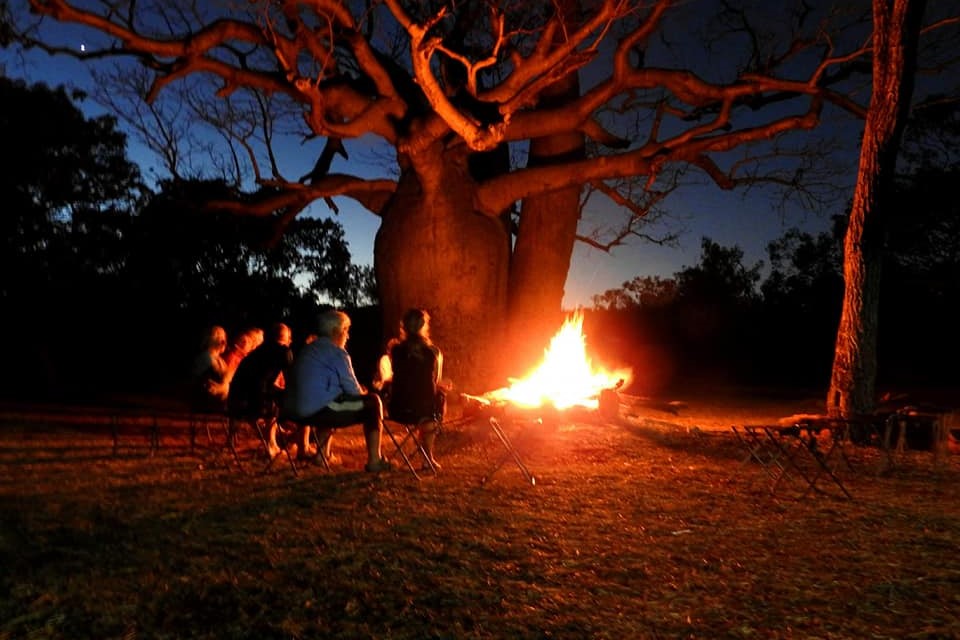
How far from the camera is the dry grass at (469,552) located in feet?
10.8

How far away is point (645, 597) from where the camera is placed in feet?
11.9

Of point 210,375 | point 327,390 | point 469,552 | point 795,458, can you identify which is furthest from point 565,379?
point 469,552

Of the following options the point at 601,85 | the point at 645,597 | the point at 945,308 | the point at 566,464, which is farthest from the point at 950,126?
the point at 645,597

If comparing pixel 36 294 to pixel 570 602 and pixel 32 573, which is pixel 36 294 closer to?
pixel 32 573

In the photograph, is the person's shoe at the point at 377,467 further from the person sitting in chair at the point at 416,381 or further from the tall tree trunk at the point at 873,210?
the tall tree trunk at the point at 873,210

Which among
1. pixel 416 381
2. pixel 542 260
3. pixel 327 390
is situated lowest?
pixel 327 390

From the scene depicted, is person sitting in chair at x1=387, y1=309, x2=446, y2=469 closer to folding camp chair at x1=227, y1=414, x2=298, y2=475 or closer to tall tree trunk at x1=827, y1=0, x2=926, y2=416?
folding camp chair at x1=227, y1=414, x2=298, y2=475

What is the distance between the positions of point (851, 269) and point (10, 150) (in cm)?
1465

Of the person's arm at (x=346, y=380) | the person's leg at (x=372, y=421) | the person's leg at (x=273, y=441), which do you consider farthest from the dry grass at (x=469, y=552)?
the person's arm at (x=346, y=380)

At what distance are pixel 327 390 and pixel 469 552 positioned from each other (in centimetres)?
238

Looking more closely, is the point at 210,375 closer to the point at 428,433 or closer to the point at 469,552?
the point at 428,433

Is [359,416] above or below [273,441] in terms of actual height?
above

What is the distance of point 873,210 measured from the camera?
10141 millimetres

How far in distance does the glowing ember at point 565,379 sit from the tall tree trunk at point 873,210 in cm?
330
